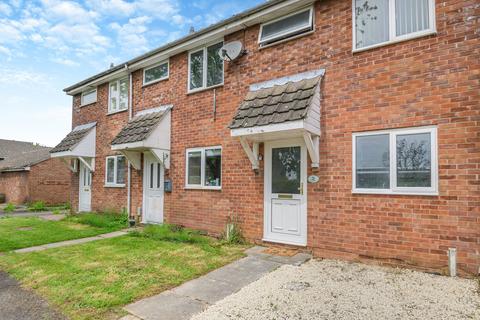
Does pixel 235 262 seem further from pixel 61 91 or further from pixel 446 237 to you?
pixel 61 91

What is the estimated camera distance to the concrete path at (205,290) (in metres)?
3.61

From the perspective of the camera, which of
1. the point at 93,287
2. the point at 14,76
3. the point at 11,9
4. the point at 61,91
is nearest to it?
the point at 93,287

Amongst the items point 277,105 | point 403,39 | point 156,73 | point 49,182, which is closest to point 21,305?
point 277,105

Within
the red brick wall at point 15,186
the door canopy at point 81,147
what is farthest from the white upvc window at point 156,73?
the red brick wall at point 15,186

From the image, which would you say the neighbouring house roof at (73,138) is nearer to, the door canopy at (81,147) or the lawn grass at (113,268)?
the door canopy at (81,147)

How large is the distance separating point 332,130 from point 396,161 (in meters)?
1.34

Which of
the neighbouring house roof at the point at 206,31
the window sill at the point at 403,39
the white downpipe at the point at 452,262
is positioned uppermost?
the neighbouring house roof at the point at 206,31

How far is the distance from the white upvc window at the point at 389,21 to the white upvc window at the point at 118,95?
28.5ft

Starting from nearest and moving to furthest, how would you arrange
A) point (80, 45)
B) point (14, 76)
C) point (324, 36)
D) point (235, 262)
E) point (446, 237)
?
point (446, 237) < point (235, 262) < point (324, 36) < point (80, 45) < point (14, 76)

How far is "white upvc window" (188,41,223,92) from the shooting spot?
27.3 ft

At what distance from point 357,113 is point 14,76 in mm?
14254

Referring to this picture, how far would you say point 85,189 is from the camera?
→ 1306 centimetres

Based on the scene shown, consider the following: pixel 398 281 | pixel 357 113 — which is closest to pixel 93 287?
pixel 398 281

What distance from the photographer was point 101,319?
3453mm
